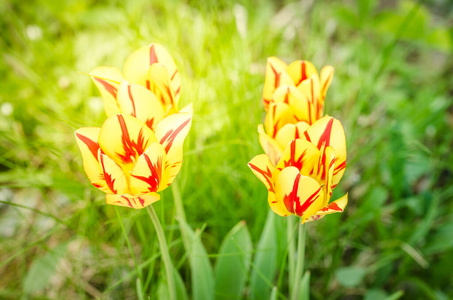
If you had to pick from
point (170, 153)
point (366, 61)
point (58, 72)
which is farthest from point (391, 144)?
point (58, 72)

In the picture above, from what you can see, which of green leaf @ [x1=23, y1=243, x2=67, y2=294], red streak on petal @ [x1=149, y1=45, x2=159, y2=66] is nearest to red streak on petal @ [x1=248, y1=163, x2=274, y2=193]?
red streak on petal @ [x1=149, y1=45, x2=159, y2=66]

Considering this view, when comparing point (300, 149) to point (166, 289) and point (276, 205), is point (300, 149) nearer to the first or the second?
point (276, 205)

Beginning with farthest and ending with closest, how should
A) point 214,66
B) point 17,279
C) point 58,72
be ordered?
point 58,72
point 214,66
point 17,279

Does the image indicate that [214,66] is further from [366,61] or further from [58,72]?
[58,72]

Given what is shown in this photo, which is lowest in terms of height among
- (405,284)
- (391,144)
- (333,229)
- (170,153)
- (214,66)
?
(405,284)

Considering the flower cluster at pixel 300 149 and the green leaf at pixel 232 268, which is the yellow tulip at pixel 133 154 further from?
the green leaf at pixel 232 268

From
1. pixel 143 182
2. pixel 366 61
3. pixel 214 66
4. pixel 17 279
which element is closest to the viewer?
pixel 143 182
